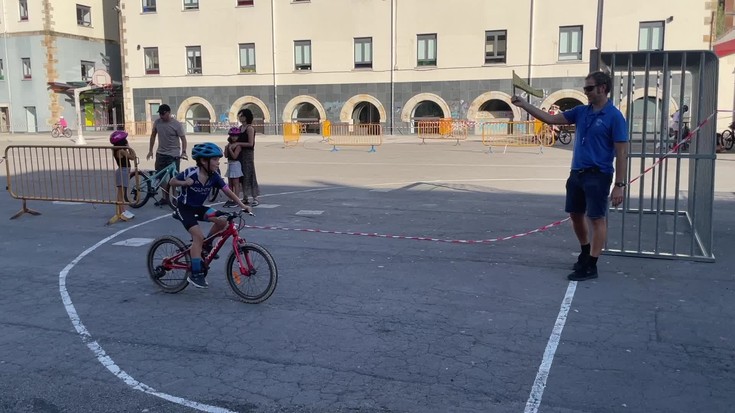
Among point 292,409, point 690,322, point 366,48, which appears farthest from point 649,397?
point 366,48

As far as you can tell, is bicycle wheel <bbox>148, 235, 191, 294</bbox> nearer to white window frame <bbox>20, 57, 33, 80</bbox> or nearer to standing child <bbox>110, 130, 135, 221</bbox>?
standing child <bbox>110, 130, 135, 221</bbox>

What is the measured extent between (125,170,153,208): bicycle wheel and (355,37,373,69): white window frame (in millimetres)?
27565

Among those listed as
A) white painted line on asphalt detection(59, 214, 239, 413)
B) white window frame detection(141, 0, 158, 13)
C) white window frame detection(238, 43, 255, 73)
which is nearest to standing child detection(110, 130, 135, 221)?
white painted line on asphalt detection(59, 214, 239, 413)

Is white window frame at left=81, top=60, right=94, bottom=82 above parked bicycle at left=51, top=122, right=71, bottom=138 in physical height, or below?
above

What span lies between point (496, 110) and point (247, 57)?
51.1ft

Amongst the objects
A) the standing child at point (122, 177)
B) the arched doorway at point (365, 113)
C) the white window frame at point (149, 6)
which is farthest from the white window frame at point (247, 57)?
the standing child at point (122, 177)

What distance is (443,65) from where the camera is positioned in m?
36.3

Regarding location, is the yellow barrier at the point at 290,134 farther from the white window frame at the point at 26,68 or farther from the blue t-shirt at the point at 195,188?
the blue t-shirt at the point at 195,188

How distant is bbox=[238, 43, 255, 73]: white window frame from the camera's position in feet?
130

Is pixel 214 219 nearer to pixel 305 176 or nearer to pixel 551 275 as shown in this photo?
pixel 551 275

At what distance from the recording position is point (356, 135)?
3094 cm

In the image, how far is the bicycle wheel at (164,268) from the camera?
628 centimetres

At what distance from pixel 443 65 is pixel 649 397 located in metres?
33.7

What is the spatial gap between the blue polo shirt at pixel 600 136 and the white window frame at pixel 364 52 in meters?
32.0
